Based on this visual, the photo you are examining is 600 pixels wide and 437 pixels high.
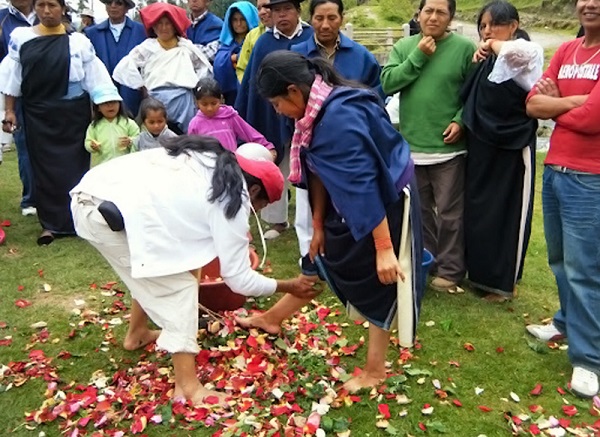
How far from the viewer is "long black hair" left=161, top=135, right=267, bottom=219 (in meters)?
2.69

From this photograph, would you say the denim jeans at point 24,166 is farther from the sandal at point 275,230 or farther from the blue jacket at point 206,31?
the sandal at point 275,230

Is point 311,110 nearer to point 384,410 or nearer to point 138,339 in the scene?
point 384,410

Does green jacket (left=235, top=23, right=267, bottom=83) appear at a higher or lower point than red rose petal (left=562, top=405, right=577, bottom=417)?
higher

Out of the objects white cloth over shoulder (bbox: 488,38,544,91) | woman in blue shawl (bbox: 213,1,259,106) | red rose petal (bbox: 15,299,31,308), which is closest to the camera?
white cloth over shoulder (bbox: 488,38,544,91)

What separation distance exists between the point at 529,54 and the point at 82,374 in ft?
10.4

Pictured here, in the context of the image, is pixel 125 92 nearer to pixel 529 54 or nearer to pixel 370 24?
pixel 529 54

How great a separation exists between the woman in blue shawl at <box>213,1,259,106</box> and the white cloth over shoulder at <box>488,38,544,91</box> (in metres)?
2.92

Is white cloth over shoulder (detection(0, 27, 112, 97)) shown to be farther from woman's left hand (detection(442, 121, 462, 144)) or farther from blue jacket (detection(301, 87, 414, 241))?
blue jacket (detection(301, 87, 414, 241))

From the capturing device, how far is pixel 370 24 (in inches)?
997

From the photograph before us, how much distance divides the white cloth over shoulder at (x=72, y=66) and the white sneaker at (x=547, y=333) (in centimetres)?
406

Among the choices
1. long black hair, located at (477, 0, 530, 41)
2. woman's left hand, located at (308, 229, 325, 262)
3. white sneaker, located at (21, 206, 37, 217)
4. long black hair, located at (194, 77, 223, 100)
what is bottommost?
white sneaker, located at (21, 206, 37, 217)

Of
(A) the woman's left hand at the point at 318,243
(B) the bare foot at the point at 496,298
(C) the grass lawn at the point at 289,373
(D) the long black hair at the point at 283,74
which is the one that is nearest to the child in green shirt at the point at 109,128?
(C) the grass lawn at the point at 289,373

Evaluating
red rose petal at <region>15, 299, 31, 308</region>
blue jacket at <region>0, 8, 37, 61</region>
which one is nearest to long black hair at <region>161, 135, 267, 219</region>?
red rose petal at <region>15, 299, 31, 308</region>

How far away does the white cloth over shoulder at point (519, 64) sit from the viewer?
3.51 metres
